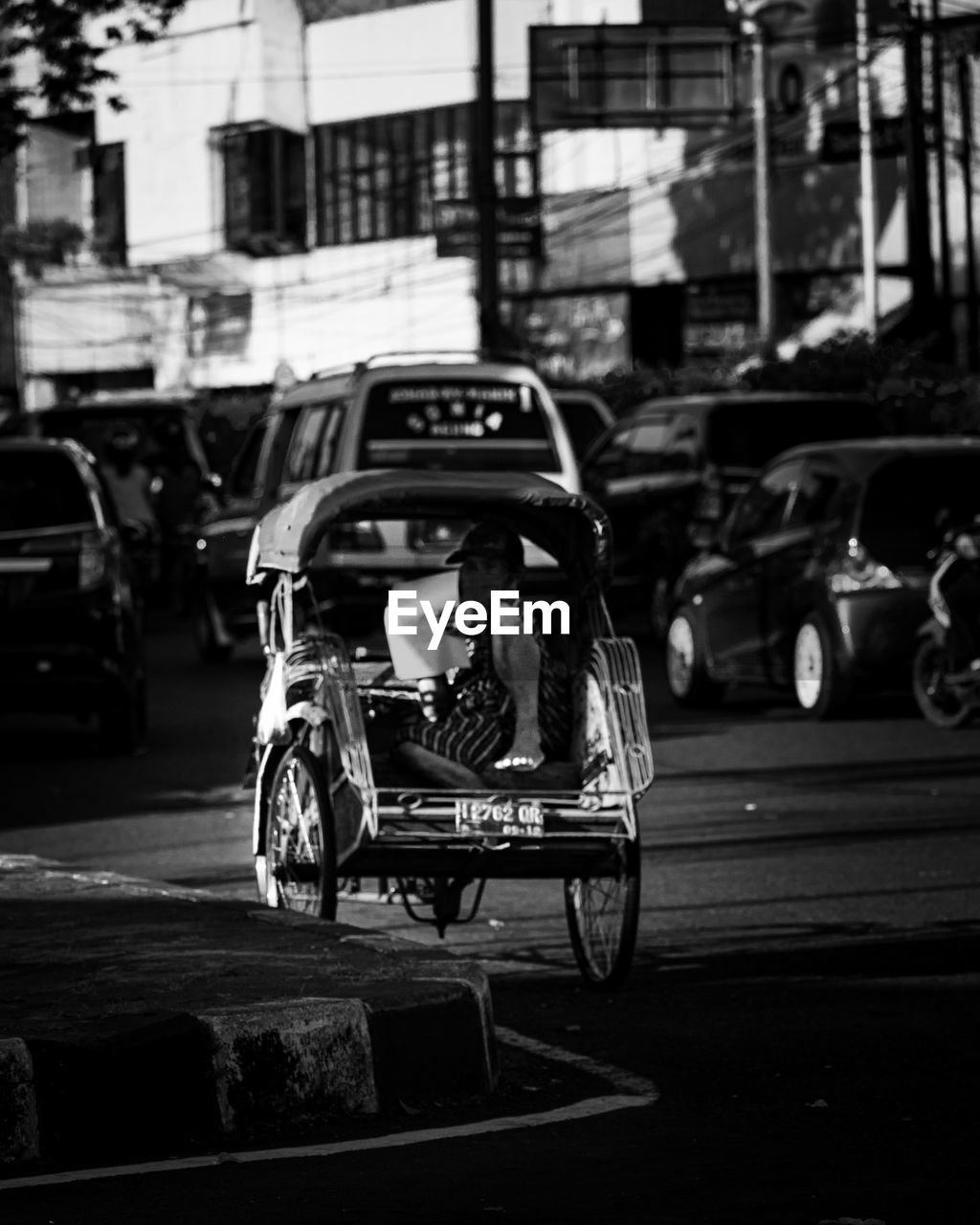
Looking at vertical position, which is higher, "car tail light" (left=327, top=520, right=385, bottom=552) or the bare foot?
"car tail light" (left=327, top=520, right=385, bottom=552)

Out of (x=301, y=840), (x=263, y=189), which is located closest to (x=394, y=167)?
(x=263, y=189)

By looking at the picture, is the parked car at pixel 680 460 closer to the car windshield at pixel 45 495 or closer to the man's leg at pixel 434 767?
the car windshield at pixel 45 495

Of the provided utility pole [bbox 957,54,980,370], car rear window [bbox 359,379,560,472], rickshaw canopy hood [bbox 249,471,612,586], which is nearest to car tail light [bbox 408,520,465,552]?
car rear window [bbox 359,379,560,472]

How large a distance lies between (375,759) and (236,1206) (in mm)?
3637

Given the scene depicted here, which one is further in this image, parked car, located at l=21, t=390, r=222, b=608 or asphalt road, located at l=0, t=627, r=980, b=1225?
parked car, located at l=21, t=390, r=222, b=608

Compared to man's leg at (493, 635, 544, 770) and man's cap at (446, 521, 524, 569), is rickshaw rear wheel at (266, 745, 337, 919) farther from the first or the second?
man's cap at (446, 521, 524, 569)

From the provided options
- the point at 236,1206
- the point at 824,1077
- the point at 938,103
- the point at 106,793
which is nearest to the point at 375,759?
the point at 824,1077

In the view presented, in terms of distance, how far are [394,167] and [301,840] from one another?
179 feet

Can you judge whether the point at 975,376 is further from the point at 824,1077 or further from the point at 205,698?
the point at 824,1077

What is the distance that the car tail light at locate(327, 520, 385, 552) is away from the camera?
17516 mm

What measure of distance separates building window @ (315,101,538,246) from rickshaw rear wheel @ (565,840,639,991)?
50.9 metres

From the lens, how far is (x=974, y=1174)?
18.9ft

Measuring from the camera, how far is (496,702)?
894cm

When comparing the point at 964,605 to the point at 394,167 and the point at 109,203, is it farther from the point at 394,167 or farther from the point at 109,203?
the point at 109,203
